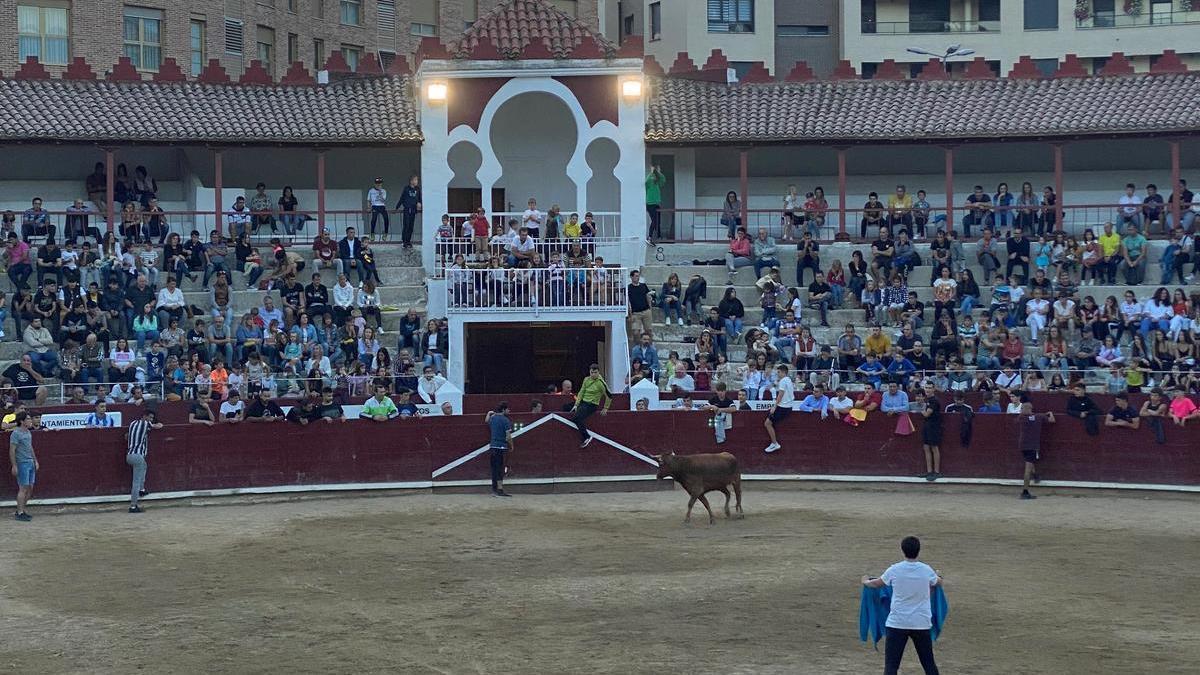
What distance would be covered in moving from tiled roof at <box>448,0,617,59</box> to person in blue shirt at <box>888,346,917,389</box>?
10.2 metres

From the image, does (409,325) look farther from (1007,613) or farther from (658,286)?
(1007,613)

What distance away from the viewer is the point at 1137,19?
57.3 metres

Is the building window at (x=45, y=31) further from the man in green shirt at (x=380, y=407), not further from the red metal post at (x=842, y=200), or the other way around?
the man in green shirt at (x=380, y=407)

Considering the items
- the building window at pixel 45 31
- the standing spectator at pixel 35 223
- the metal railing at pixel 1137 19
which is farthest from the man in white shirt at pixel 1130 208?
the building window at pixel 45 31

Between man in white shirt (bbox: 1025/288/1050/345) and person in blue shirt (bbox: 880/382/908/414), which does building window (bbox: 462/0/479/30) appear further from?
A: person in blue shirt (bbox: 880/382/908/414)

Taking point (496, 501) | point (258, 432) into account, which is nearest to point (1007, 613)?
point (496, 501)

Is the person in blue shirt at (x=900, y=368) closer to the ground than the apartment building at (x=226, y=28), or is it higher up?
closer to the ground

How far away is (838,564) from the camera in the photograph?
62.9 ft

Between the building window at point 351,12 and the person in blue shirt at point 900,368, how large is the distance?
32.9 m

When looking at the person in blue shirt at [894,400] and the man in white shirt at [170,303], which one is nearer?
the person in blue shirt at [894,400]

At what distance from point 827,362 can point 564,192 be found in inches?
395

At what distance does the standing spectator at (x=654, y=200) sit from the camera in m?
36.6

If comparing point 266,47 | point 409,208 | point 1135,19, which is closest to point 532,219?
point 409,208

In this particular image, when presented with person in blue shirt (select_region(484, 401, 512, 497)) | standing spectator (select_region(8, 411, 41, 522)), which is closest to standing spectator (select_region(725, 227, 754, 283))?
person in blue shirt (select_region(484, 401, 512, 497))
